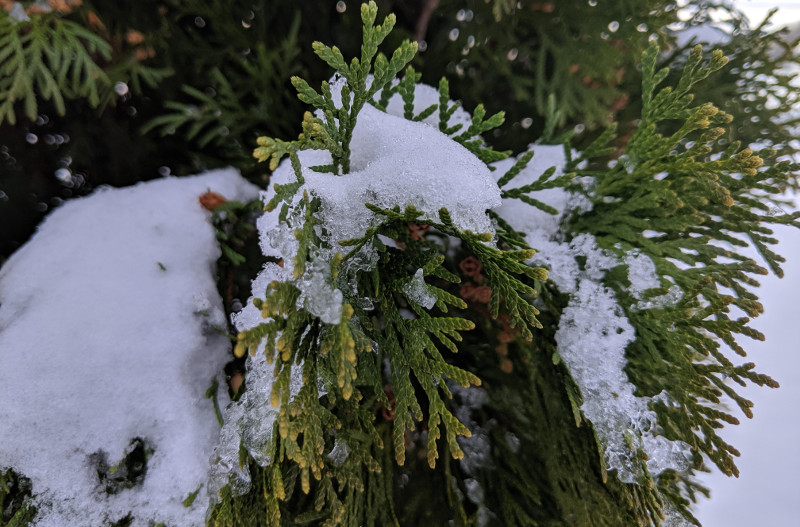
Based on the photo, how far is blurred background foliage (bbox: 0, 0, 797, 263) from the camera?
1.28 m

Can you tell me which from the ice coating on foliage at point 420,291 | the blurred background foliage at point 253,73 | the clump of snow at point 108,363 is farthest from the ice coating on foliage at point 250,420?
the blurred background foliage at point 253,73

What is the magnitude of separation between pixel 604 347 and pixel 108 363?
118cm

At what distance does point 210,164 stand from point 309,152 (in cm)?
57

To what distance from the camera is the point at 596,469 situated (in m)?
1.14

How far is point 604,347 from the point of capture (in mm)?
1020

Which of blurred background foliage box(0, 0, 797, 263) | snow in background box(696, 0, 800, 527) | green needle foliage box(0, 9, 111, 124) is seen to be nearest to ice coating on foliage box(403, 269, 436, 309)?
blurred background foliage box(0, 0, 797, 263)

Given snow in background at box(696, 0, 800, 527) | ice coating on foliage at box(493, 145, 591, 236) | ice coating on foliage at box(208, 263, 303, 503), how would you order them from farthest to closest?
1. snow in background at box(696, 0, 800, 527)
2. ice coating on foliage at box(493, 145, 591, 236)
3. ice coating on foliage at box(208, 263, 303, 503)

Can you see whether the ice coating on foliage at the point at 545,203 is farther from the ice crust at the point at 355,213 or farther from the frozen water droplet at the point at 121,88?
the frozen water droplet at the point at 121,88

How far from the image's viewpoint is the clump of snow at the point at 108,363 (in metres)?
0.96

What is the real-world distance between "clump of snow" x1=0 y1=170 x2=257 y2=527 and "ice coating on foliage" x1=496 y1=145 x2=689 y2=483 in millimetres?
896

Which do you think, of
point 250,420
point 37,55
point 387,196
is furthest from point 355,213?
point 37,55

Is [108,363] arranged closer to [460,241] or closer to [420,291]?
[420,291]

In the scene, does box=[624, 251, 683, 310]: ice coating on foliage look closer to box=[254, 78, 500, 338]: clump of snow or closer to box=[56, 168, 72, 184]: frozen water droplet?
box=[254, 78, 500, 338]: clump of snow

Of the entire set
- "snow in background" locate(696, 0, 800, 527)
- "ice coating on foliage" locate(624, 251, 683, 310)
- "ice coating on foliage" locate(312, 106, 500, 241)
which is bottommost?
"snow in background" locate(696, 0, 800, 527)
